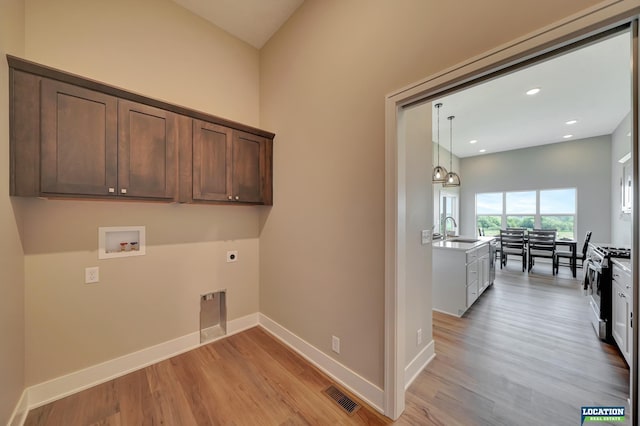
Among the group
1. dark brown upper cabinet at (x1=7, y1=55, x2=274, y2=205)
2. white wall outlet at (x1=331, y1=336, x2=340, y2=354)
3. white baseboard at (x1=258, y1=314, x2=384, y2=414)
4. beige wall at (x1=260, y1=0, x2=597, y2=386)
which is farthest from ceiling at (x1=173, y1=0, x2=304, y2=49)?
white baseboard at (x1=258, y1=314, x2=384, y2=414)

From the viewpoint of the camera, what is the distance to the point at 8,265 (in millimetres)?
1443

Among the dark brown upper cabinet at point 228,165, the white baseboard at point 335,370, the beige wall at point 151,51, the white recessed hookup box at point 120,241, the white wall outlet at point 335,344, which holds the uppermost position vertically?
the beige wall at point 151,51

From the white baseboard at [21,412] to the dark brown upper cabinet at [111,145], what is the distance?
1.40 metres

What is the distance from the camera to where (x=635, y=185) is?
936 millimetres

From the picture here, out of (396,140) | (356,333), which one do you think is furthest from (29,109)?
(356,333)

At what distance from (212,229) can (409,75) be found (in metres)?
2.35

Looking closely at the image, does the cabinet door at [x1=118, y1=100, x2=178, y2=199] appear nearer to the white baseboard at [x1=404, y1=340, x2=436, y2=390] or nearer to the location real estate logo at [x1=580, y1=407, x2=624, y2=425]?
the white baseboard at [x1=404, y1=340, x2=436, y2=390]

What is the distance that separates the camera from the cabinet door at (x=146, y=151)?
1828 millimetres

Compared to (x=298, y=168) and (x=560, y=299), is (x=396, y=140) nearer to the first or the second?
(x=298, y=168)

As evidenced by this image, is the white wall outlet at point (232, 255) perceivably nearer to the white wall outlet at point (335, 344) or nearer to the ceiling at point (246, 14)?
the white wall outlet at point (335, 344)

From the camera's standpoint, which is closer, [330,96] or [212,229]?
[330,96]

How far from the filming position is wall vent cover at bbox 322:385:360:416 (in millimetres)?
1687

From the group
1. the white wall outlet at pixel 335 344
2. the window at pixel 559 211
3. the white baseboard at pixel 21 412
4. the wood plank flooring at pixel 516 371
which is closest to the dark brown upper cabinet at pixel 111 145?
the white baseboard at pixel 21 412

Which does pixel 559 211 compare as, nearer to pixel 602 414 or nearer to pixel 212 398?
pixel 602 414
